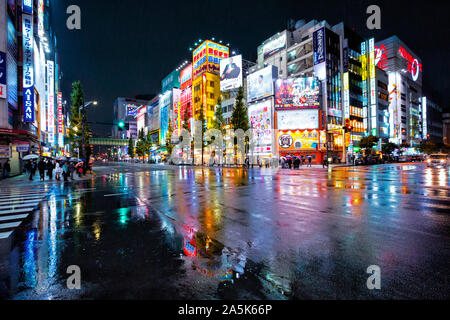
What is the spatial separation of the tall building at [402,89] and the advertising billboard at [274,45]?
4041 centimetres

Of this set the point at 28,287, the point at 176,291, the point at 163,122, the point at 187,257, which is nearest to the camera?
the point at 176,291

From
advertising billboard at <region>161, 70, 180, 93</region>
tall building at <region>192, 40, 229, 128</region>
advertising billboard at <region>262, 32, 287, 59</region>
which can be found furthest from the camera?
advertising billboard at <region>161, 70, 180, 93</region>

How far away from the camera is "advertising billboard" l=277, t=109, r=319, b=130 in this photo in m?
46.5

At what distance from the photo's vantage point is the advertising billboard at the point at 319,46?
4819 cm

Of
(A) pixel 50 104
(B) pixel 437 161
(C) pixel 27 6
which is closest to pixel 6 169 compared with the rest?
(C) pixel 27 6

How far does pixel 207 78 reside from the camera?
72312 mm

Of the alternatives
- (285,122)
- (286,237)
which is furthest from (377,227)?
(285,122)

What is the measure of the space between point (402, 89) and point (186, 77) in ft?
244

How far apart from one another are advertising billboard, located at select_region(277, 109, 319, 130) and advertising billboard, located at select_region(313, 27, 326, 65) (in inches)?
→ 472

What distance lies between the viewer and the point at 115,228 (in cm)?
560

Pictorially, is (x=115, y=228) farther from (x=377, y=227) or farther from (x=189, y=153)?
(x=189, y=153)

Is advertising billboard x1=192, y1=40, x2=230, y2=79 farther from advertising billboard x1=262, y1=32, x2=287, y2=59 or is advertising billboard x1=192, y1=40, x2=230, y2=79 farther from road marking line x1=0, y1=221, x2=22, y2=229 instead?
road marking line x1=0, y1=221, x2=22, y2=229

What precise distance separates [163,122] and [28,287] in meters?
104

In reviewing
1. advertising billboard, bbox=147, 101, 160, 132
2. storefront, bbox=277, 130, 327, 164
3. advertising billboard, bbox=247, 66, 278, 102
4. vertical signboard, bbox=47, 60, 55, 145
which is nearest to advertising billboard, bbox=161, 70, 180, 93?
advertising billboard, bbox=147, 101, 160, 132
